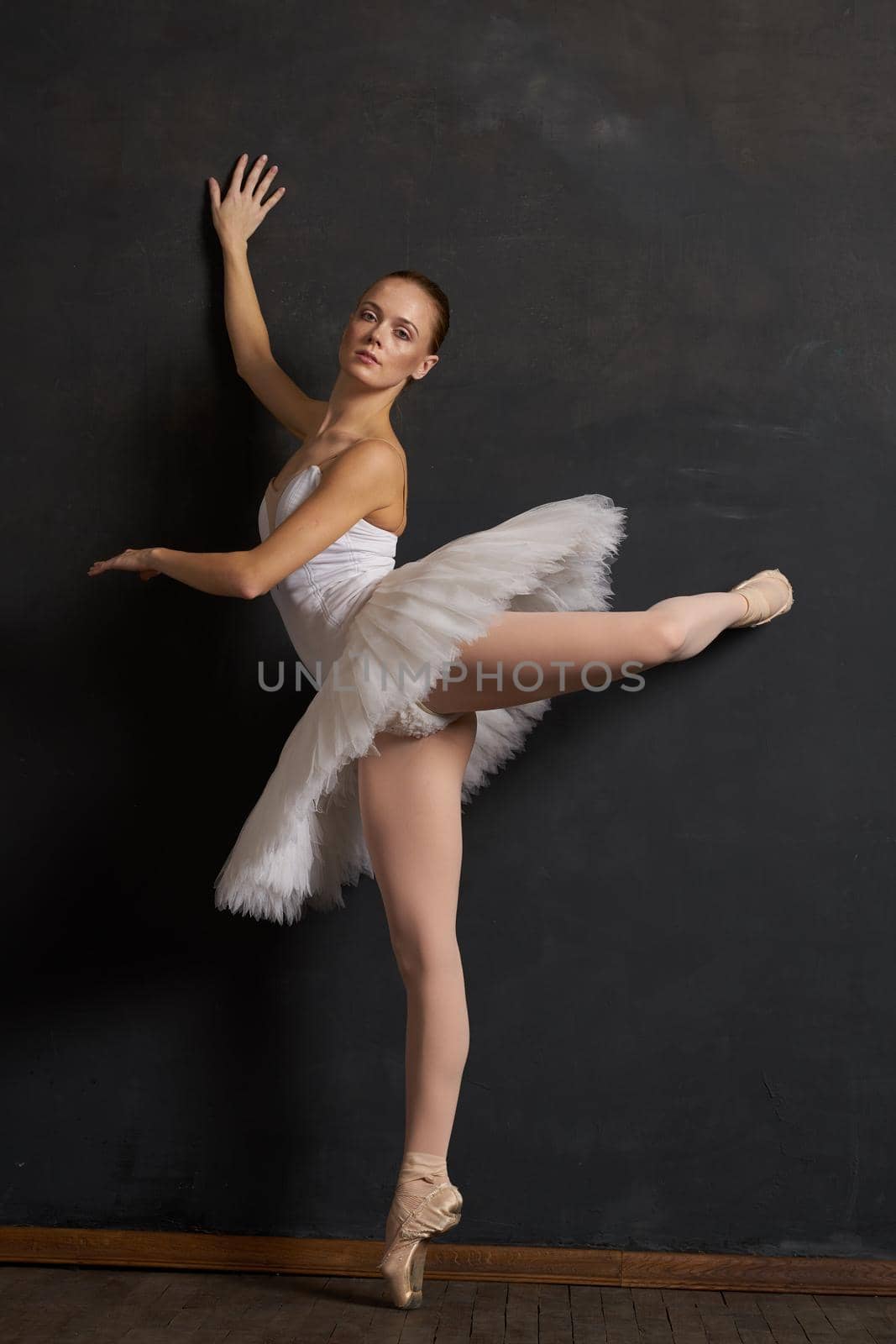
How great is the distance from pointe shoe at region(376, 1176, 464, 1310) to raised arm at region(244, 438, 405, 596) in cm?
116

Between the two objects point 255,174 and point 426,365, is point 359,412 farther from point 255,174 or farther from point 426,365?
point 255,174

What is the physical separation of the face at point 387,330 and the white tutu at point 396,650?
Result: 392mm

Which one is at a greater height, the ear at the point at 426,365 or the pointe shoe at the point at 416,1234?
the ear at the point at 426,365

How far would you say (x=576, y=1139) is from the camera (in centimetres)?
246

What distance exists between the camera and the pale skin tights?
2.17m

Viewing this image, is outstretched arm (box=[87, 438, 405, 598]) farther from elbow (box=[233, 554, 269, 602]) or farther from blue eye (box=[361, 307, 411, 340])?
blue eye (box=[361, 307, 411, 340])

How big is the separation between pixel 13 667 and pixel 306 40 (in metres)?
1.54

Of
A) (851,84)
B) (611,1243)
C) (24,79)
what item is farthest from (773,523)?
(24,79)

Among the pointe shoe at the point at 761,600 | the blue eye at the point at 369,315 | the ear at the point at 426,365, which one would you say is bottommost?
the pointe shoe at the point at 761,600

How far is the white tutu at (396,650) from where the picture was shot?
81.3 inches

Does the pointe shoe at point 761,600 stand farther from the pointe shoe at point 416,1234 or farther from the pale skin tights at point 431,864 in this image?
the pointe shoe at point 416,1234

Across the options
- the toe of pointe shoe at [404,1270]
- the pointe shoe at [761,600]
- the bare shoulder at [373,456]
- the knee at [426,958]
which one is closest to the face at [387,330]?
the bare shoulder at [373,456]

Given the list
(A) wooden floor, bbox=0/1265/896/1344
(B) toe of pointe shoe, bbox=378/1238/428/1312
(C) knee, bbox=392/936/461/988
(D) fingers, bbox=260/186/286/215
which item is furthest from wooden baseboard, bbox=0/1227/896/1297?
(D) fingers, bbox=260/186/286/215

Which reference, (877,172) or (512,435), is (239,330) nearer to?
(512,435)
